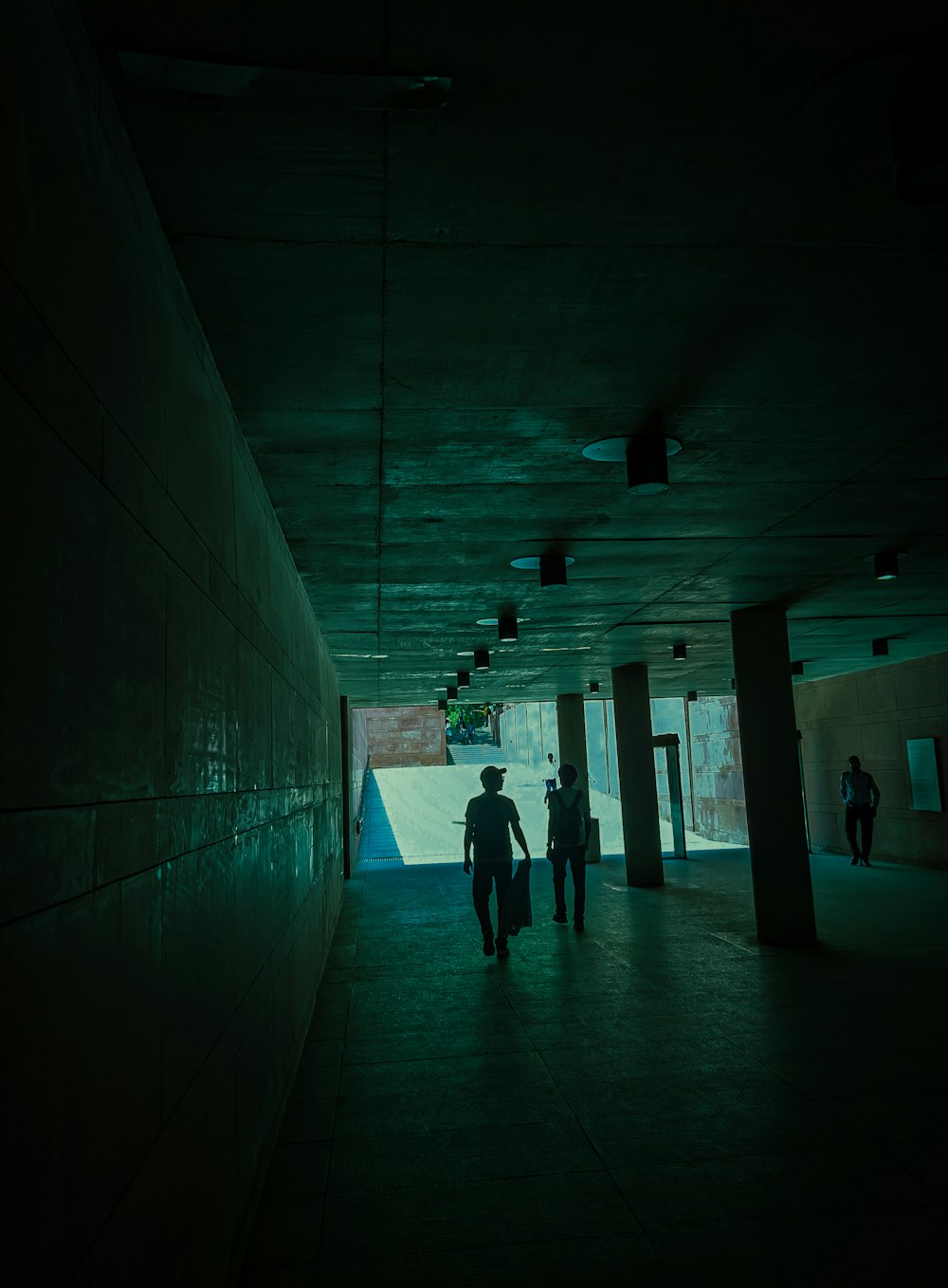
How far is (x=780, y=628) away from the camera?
37.2 feet

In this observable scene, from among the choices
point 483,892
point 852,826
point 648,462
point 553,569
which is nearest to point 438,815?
point 852,826

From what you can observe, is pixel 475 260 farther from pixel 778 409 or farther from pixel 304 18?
pixel 778 409

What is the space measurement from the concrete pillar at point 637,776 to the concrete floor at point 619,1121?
5.83m

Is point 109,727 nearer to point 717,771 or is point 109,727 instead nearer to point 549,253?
point 549,253

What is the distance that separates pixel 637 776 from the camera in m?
16.9

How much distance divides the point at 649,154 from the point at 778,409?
7.78 feet

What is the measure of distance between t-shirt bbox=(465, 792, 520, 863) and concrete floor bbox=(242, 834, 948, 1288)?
1.11 metres

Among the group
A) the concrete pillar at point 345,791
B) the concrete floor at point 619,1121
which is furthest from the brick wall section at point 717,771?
the concrete floor at point 619,1121

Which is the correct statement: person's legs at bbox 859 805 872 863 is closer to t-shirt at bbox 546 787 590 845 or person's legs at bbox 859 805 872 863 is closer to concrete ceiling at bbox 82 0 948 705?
t-shirt at bbox 546 787 590 845

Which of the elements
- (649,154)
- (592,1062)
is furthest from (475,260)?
(592,1062)

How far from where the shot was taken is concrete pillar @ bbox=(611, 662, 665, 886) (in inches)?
634

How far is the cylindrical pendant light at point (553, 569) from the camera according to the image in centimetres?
808

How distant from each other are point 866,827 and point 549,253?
16826 millimetres

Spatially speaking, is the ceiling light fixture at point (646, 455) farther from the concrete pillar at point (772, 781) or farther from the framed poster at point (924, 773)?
the framed poster at point (924, 773)
